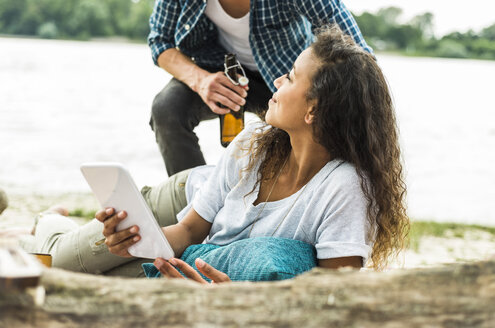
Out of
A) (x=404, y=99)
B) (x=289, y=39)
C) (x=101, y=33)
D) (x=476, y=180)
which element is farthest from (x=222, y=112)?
(x=101, y=33)

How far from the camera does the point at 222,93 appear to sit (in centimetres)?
273

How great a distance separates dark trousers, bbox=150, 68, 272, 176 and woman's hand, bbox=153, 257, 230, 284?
4.05 ft

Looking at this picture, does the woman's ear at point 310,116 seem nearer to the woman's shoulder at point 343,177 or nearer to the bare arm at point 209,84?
the woman's shoulder at point 343,177

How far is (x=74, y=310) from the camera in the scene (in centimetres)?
98

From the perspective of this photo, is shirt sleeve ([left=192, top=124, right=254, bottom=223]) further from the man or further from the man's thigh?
the man's thigh

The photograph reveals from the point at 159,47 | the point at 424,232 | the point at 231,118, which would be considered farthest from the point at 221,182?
the point at 424,232

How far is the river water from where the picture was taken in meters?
6.96

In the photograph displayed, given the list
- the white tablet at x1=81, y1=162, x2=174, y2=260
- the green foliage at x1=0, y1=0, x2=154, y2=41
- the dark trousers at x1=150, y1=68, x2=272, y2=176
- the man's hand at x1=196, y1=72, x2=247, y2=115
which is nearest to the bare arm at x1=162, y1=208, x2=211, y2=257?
the white tablet at x1=81, y1=162, x2=174, y2=260

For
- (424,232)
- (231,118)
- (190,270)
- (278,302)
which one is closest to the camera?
(278,302)

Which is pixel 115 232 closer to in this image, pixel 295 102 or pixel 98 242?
pixel 98 242

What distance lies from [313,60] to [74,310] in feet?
4.41

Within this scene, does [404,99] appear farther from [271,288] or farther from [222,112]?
[271,288]

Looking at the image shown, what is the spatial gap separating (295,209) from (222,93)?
88cm

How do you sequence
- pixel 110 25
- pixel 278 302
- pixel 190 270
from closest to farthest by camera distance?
pixel 278 302 → pixel 190 270 → pixel 110 25
